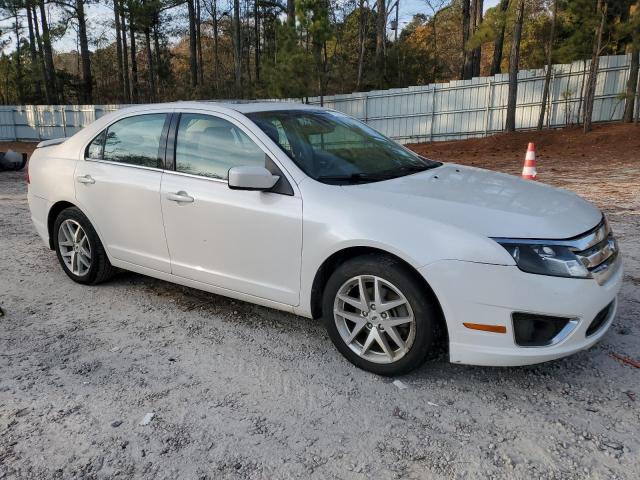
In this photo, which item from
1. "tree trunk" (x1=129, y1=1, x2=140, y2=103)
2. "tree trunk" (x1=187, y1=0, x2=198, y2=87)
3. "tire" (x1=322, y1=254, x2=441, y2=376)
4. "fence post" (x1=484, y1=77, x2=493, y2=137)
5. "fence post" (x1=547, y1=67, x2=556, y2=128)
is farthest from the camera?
"tree trunk" (x1=187, y1=0, x2=198, y2=87)

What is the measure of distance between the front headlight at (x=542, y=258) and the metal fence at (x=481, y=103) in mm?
16124

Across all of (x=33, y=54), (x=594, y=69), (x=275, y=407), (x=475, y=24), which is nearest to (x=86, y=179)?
(x=275, y=407)

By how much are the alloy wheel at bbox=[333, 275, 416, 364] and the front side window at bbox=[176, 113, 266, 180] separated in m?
1.06

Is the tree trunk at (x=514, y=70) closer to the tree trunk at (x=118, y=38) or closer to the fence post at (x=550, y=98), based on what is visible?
the fence post at (x=550, y=98)

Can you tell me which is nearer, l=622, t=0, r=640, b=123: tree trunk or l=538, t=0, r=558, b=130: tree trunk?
l=622, t=0, r=640, b=123: tree trunk

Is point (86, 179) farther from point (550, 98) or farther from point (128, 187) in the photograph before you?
point (550, 98)

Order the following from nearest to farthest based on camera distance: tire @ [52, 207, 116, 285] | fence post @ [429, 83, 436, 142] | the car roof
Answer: the car roof → tire @ [52, 207, 116, 285] → fence post @ [429, 83, 436, 142]

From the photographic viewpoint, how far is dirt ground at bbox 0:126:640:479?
7.52 feet

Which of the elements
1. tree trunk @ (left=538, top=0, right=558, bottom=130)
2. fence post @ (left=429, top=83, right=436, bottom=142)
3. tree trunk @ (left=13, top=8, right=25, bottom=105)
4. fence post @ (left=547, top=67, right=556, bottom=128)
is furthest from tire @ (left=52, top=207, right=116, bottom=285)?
tree trunk @ (left=13, top=8, right=25, bottom=105)

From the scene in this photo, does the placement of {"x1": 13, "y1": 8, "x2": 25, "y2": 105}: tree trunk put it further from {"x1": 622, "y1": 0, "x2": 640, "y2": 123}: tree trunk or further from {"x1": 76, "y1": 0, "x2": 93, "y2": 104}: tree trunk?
{"x1": 622, "y1": 0, "x2": 640, "y2": 123}: tree trunk

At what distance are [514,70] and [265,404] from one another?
17.9 m

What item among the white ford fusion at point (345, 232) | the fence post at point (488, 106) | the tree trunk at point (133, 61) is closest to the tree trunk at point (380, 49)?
the fence post at point (488, 106)

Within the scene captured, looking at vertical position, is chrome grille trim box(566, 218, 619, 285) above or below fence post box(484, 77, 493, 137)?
below

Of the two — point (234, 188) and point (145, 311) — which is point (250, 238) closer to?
point (234, 188)
